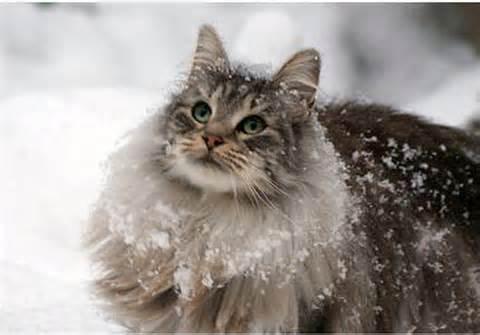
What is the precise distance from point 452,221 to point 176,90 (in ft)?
3.09

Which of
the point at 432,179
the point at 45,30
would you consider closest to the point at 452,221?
the point at 432,179

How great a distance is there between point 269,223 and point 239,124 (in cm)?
29

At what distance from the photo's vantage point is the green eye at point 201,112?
2.54 meters

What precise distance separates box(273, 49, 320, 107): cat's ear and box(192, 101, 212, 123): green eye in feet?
0.68

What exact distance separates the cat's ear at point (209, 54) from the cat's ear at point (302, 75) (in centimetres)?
17

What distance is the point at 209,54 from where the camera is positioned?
2693mm

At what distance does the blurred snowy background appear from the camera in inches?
169

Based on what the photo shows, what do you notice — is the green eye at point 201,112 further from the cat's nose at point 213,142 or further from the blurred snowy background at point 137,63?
the blurred snowy background at point 137,63

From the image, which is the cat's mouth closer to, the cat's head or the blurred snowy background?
the cat's head

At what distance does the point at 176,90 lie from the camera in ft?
8.86

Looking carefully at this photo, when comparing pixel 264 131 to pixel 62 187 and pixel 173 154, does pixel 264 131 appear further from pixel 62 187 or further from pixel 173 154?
pixel 62 187

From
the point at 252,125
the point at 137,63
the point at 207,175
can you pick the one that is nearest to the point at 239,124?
the point at 252,125

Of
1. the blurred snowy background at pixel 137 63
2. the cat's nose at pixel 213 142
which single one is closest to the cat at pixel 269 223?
the cat's nose at pixel 213 142

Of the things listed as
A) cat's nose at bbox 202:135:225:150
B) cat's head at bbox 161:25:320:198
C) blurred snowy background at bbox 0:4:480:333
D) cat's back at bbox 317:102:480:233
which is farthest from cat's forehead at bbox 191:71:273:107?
blurred snowy background at bbox 0:4:480:333
